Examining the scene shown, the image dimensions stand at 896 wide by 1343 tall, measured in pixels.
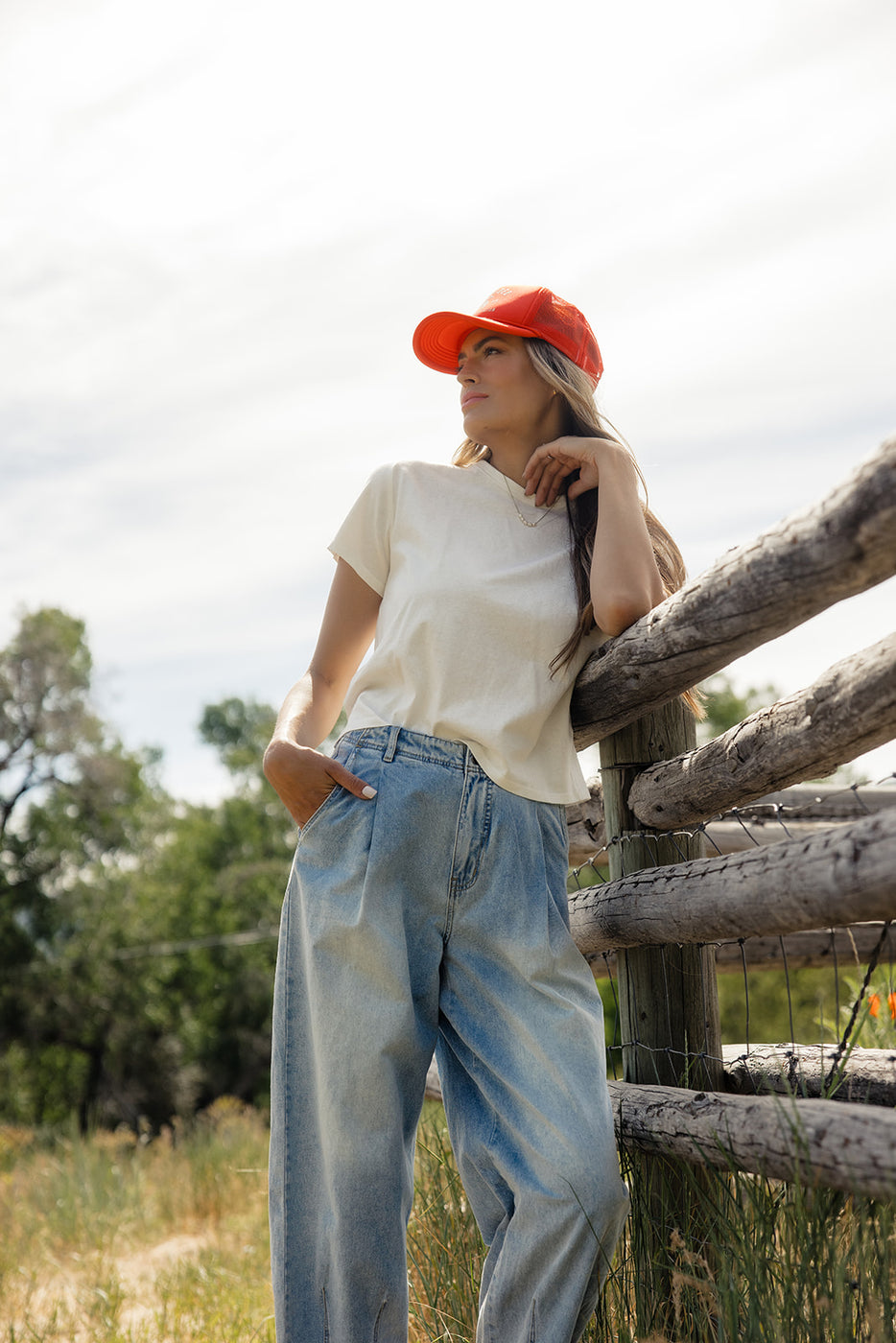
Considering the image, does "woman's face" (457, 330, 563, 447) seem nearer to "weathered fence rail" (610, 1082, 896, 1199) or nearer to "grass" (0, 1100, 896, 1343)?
"weathered fence rail" (610, 1082, 896, 1199)

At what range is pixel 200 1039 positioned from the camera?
17.2 m

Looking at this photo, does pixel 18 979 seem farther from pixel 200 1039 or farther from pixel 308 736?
pixel 308 736

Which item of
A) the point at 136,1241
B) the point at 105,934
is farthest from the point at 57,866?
the point at 136,1241

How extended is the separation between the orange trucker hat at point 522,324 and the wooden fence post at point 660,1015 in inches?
34.5

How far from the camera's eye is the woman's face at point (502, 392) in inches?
107

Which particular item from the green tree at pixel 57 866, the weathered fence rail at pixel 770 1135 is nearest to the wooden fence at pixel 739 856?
the weathered fence rail at pixel 770 1135

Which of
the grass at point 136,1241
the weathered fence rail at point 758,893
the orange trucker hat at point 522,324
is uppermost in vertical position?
the orange trucker hat at point 522,324

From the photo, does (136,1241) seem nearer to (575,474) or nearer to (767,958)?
(767,958)

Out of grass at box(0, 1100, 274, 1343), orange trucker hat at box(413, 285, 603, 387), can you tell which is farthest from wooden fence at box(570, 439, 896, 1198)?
grass at box(0, 1100, 274, 1343)

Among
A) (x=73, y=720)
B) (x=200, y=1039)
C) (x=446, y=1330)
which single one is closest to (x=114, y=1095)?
(x=200, y=1039)

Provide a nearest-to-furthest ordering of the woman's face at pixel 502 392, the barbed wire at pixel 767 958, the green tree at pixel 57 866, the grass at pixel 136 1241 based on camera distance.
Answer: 1. the barbed wire at pixel 767 958
2. the woman's face at pixel 502 392
3. the grass at pixel 136 1241
4. the green tree at pixel 57 866

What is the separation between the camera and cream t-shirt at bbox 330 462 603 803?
2.35 m

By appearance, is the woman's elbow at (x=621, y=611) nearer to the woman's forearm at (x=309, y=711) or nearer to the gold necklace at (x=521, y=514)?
the gold necklace at (x=521, y=514)

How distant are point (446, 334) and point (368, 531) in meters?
0.57
